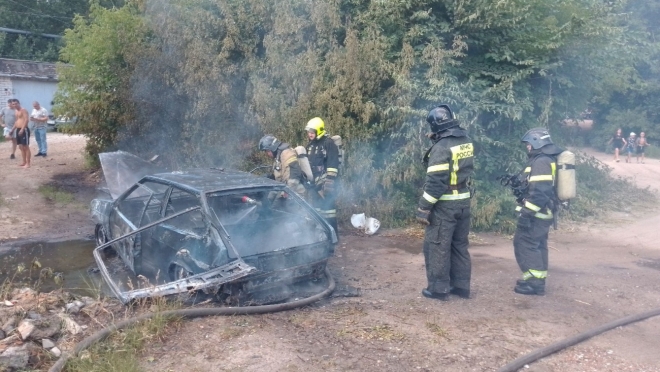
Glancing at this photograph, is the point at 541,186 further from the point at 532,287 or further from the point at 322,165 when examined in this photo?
the point at 322,165

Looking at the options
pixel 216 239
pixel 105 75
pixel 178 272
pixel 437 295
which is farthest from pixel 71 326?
pixel 105 75

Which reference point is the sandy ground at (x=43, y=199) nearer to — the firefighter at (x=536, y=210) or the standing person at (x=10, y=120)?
the standing person at (x=10, y=120)

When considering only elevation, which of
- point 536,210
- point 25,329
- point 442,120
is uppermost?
point 442,120

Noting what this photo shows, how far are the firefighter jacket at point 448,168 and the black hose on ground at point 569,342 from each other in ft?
5.47

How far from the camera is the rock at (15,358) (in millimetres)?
4520

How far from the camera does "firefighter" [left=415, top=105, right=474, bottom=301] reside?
6.05m

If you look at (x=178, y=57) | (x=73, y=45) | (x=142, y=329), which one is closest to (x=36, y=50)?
(x=73, y=45)

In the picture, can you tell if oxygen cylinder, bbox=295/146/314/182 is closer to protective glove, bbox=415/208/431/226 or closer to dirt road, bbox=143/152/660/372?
dirt road, bbox=143/152/660/372

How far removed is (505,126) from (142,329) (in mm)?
7322

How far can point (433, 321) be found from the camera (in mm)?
5746

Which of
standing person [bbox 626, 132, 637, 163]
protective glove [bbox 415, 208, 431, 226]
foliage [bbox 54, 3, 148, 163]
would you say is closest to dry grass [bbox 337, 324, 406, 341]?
protective glove [bbox 415, 208, 431, 226]

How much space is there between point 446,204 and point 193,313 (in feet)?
8.56

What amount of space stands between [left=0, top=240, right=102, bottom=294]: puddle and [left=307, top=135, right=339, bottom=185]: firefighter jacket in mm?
3102

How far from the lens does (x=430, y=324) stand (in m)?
5.66
